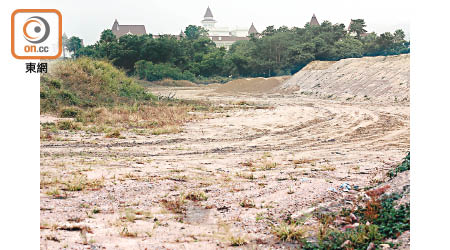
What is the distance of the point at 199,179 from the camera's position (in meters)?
7.18

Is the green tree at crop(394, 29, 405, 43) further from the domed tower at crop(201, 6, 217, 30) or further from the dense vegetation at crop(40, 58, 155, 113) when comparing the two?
the domed tower at crop(201, 6, 217, 30)

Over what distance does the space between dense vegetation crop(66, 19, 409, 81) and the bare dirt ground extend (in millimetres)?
28378

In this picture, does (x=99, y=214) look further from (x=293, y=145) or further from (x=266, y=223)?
(x=293, y=145)

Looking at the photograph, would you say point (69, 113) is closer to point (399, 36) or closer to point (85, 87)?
point (85, 87)

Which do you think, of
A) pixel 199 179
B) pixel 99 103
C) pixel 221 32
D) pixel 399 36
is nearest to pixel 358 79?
pixel 399 36

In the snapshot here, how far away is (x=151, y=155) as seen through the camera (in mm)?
9094

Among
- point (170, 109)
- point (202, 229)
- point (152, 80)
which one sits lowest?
point (202, 229)

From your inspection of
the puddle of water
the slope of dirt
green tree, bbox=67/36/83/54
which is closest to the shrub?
the puddle of water

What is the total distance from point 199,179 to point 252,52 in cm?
4112

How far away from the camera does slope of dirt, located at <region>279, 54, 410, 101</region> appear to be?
2372 centimetres

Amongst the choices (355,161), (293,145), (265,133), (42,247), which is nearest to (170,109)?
(265,133)

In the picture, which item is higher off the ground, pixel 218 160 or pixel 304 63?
pixel 304 63

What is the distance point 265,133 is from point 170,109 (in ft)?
18.8

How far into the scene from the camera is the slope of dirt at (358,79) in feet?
77.8
